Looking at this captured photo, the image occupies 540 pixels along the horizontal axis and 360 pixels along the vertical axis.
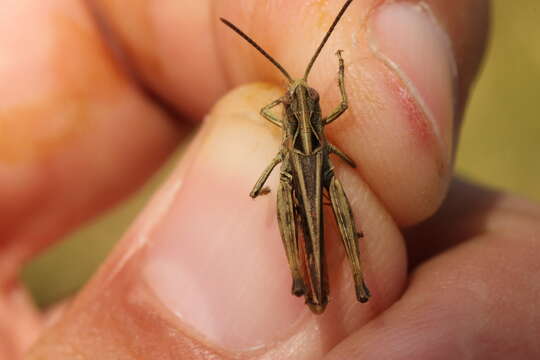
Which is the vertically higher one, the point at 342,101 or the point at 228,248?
the point at 342,101

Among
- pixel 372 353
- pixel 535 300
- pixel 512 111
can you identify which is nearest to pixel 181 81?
pixel 372 353

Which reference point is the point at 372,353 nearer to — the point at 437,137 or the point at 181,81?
the point at 437,137

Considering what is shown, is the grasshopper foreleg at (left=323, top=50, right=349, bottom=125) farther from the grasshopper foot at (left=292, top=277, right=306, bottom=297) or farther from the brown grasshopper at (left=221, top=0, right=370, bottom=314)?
the grasshopper foot at (left=292, top=277, right=306, bottom=297)

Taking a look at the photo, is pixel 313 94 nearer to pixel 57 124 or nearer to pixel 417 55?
pixel 417 55

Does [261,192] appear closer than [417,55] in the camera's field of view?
No

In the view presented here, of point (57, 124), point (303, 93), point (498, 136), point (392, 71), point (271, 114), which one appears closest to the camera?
point (392, 71)

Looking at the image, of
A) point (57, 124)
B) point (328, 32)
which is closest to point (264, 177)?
point (328, 32)
